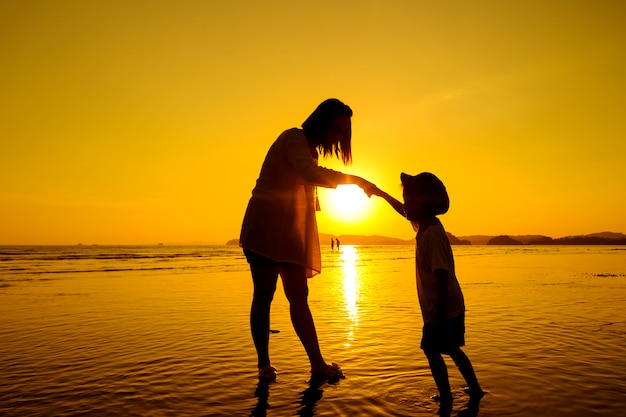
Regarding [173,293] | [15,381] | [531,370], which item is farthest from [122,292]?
[531,370]

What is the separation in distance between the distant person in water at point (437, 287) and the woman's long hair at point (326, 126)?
1043mm

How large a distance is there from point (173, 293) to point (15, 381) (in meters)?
7.98

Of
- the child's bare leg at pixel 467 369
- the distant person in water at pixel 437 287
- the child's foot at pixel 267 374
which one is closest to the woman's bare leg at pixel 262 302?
the child's foot at pixel 267 374

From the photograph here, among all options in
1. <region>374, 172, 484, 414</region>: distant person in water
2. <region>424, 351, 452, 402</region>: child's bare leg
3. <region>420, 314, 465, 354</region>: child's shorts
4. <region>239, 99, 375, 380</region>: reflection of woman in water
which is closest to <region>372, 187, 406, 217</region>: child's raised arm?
<region>374, 172, 484, 414</region>: distant person in water

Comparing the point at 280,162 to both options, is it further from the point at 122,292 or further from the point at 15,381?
the point at 122,292

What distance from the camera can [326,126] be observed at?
4.38 metres

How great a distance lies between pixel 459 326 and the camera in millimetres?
3348

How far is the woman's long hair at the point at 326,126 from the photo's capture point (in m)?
4.34

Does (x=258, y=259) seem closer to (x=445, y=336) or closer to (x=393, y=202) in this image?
(x=393, y=202)

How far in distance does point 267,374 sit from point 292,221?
4.25 feet

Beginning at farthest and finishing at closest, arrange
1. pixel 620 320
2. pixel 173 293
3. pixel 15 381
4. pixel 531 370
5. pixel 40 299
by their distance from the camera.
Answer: pixel 173 293 < pixel 40 299 < pixel 620 320 < pixel 531 370 < pixel 15 381

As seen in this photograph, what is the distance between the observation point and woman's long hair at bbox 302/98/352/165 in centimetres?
434

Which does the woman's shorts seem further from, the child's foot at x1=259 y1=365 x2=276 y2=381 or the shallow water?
the shallow water

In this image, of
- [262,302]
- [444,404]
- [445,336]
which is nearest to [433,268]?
[445,336]
